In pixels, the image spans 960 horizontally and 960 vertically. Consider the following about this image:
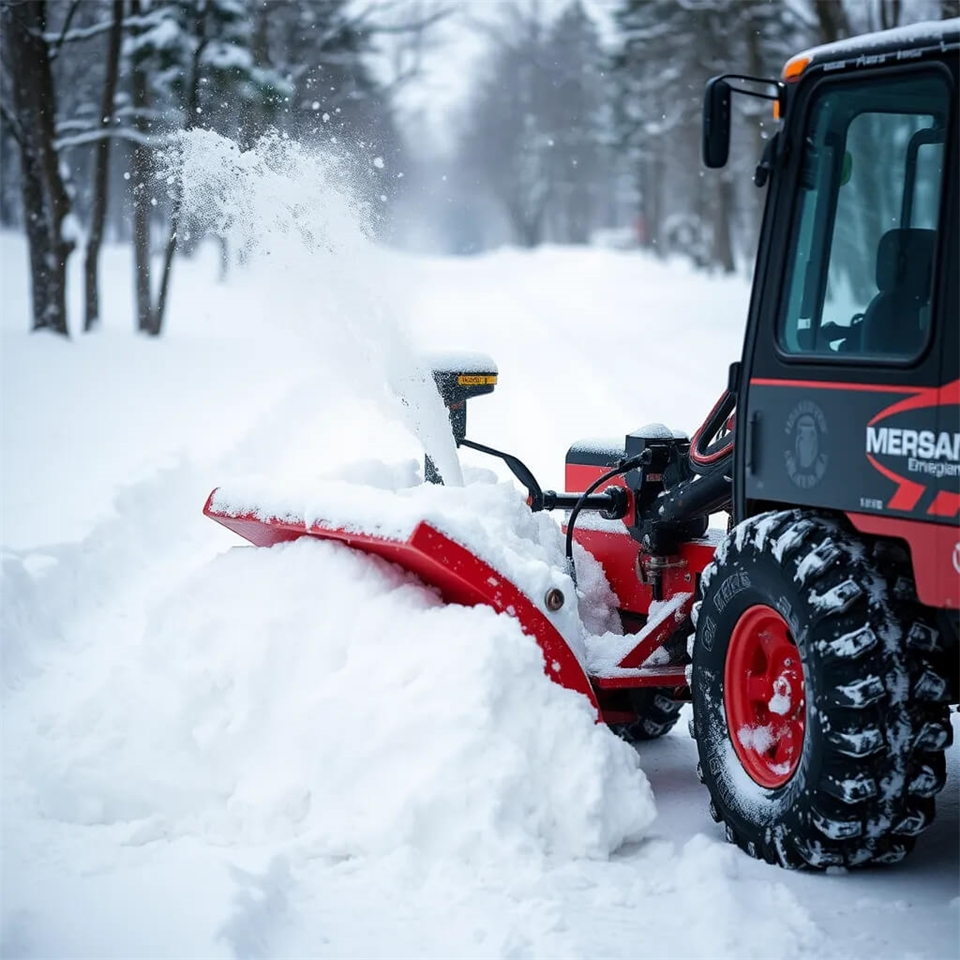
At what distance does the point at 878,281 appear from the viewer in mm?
3518

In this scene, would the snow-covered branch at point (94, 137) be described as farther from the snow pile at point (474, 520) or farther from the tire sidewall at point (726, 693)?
the tire sidewall at point (726, 693)

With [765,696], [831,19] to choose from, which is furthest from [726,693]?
[831,19]

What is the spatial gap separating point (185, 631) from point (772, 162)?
2.53m

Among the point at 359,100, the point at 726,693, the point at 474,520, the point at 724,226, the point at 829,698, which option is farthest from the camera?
the point at 724,226

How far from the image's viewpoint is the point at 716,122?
358cm

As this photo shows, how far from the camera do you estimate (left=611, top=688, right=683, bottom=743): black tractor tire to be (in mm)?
4949

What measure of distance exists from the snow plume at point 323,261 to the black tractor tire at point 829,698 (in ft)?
5.50

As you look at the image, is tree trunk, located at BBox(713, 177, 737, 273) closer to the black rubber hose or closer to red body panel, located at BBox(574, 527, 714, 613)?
red body panel, located at BBox(574, 527, 714, 613)

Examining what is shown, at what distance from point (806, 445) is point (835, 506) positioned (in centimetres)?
22

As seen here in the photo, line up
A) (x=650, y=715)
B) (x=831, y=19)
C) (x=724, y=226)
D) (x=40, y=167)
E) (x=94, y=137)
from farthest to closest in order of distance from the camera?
(x=724, y=226) → (x=94, y=137) → (x=40, y=167) → (x=831, y=19) → (x=650, y=715)

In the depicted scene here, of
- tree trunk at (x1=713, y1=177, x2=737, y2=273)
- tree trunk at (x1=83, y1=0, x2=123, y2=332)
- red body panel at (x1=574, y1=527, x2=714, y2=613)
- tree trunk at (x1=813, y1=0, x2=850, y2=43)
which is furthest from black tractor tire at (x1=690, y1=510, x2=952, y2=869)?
tree trunk at (x1=713, y1=177, x2=737, y2=273)

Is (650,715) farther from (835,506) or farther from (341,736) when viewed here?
(835,506)

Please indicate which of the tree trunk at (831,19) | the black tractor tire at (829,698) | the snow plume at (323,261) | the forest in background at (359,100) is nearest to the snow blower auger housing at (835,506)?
the black tractor tire at (829,698)

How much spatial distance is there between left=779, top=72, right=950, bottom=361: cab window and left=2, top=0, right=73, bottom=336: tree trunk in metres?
16.0
